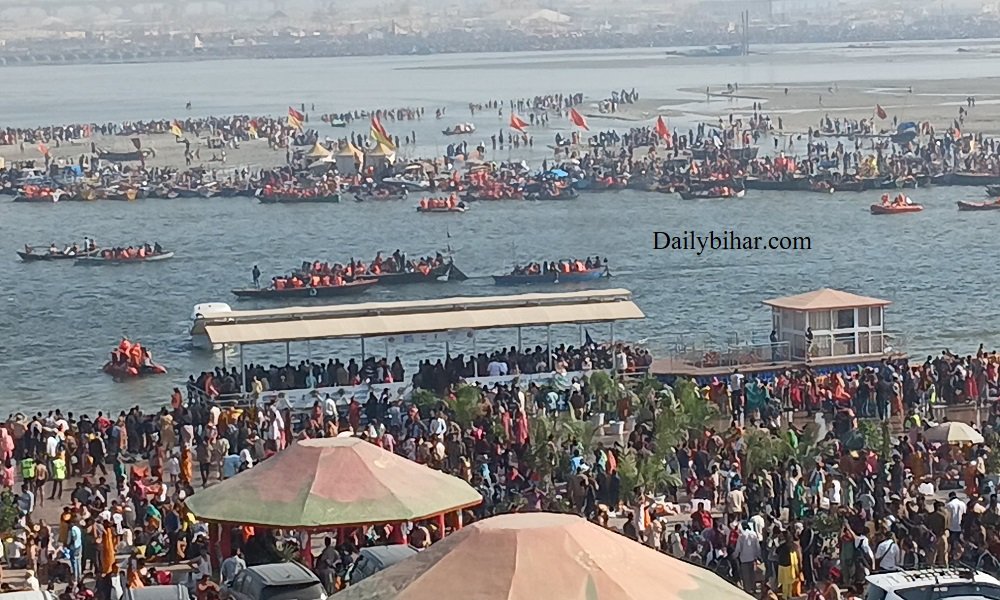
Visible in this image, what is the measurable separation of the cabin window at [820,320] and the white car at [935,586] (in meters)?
16.2

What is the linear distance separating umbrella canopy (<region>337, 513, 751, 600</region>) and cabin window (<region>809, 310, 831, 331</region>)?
18.5 m

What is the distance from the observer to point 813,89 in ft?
514

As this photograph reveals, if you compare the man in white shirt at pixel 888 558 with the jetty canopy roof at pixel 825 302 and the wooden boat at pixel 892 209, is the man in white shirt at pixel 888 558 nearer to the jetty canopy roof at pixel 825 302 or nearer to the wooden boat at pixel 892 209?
the jetty canopy roof at pixel 825 302

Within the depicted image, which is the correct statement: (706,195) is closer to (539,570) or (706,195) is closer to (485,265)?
(485,265)

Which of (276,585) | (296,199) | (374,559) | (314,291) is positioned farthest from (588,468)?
(296,199)

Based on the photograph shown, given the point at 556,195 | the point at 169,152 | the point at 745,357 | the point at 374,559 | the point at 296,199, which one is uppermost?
the point at 374,559

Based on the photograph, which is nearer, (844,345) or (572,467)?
(572,467)

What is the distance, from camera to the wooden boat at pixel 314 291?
51812 millimetres

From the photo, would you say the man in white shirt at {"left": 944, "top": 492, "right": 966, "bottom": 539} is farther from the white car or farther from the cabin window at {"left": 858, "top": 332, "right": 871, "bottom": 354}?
the cabin window at {"left": 858, "top": 332, "right": 871, "bottom": 354}

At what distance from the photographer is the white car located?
14.5 meters

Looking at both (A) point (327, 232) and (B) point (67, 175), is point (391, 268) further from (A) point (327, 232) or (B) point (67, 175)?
(B) point (67, 175)

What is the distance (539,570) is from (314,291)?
4037 cm

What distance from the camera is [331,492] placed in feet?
58.3

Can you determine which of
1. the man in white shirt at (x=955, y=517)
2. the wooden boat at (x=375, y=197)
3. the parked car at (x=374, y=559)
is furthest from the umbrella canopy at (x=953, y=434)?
the wooden boat at (x=375, y=197)
